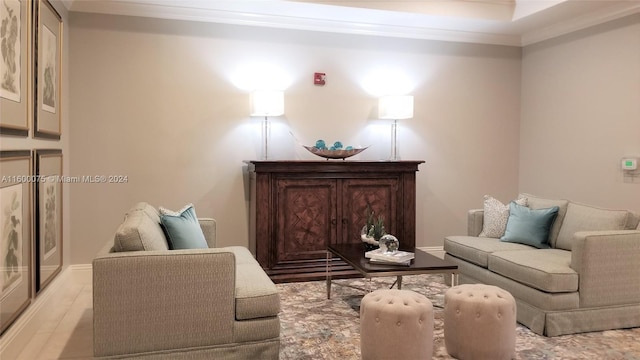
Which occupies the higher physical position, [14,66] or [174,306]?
[14,66]

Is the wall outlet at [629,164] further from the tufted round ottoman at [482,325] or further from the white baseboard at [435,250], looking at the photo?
the tufted round ottoman at [482,325]

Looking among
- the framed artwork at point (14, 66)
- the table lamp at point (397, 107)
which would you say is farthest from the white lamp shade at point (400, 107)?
the framed artwork at point (14, 66)

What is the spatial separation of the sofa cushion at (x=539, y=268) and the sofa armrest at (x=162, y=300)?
1.91 m

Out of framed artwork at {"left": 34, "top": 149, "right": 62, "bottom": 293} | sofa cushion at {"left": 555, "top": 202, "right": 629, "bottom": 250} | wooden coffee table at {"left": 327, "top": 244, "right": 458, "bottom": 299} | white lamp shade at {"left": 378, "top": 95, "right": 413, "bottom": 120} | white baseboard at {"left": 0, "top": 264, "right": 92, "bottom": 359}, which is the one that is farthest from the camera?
white lamp shade at {"left": 378, "top": 95, "right": 413, "bottom": 120}

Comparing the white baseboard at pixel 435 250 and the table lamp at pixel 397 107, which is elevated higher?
the table lamp at pixel 397 107

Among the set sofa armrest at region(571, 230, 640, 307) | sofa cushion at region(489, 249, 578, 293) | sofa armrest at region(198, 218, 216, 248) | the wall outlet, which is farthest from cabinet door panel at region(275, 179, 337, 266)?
the wall outlet

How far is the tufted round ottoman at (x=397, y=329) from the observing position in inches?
98.3

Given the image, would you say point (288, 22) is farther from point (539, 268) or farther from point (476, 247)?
point (539, 268)

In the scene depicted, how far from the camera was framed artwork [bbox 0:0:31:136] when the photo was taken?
8.35 feet

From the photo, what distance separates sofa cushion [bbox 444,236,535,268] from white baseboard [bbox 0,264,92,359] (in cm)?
310

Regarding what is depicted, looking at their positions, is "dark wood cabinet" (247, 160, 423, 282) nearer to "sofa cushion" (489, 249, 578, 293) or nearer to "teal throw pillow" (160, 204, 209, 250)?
"sofa cushion" (489, 249, 578, 293)

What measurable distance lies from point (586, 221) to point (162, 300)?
2985 millimetres

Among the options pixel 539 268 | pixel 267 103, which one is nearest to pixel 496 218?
pixel 539 268

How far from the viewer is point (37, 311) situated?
318cm
